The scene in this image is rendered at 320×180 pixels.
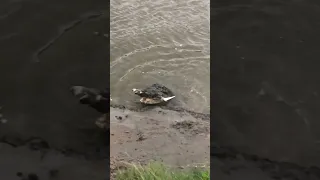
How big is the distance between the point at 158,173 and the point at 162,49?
58.8 inches

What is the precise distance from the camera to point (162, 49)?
16.6 ft

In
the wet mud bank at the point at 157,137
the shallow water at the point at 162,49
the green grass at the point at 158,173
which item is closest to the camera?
the green grass at the point at 158,173

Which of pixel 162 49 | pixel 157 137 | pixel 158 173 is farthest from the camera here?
pixel 162 49

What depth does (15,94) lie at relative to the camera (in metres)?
4.12

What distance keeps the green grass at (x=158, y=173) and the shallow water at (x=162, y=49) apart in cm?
72

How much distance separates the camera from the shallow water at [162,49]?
4.83 meters

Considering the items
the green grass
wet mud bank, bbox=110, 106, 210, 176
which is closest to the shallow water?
wet mud bank, bbox=110, 106, 210, 176
